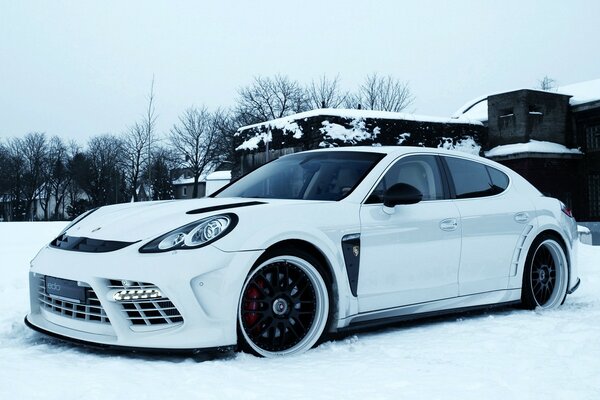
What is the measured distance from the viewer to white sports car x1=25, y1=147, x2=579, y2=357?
146 inches

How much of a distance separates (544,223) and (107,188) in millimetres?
75719

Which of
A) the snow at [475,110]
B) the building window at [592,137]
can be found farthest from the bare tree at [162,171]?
the building window at [592,137]

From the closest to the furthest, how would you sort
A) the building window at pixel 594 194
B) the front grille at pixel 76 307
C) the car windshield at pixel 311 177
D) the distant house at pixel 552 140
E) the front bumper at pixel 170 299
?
the front bumper at pixel 170 299, the front grille at pixel 76 307, the car windshield at pixel 311 177, the distant house at pixel 552 140, the building window at pixel 594 194

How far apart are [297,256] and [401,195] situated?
94 cm

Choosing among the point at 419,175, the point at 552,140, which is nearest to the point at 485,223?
the point at 419,175

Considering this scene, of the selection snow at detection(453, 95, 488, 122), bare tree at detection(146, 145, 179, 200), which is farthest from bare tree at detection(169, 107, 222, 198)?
snow at detection(453, 95, 488, 122)

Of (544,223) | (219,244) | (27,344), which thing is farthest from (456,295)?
(27,344)

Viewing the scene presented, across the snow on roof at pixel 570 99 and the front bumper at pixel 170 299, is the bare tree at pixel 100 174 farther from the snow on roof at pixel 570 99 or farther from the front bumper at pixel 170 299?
the front bumper at pixel 170 299

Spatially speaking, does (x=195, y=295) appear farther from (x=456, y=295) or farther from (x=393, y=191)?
(x=456, y=295)

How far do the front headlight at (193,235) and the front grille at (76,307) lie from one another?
1.41 feet

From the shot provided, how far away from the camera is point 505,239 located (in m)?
5.52

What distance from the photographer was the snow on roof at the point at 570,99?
2769 centimetres

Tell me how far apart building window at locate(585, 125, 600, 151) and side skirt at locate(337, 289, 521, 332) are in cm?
2430

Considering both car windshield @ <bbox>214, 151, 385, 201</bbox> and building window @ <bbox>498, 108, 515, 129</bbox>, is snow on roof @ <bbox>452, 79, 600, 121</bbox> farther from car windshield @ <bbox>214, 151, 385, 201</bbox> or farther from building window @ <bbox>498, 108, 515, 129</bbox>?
car windshield @ <bbox>214, 151, 385, 201</bbox>
